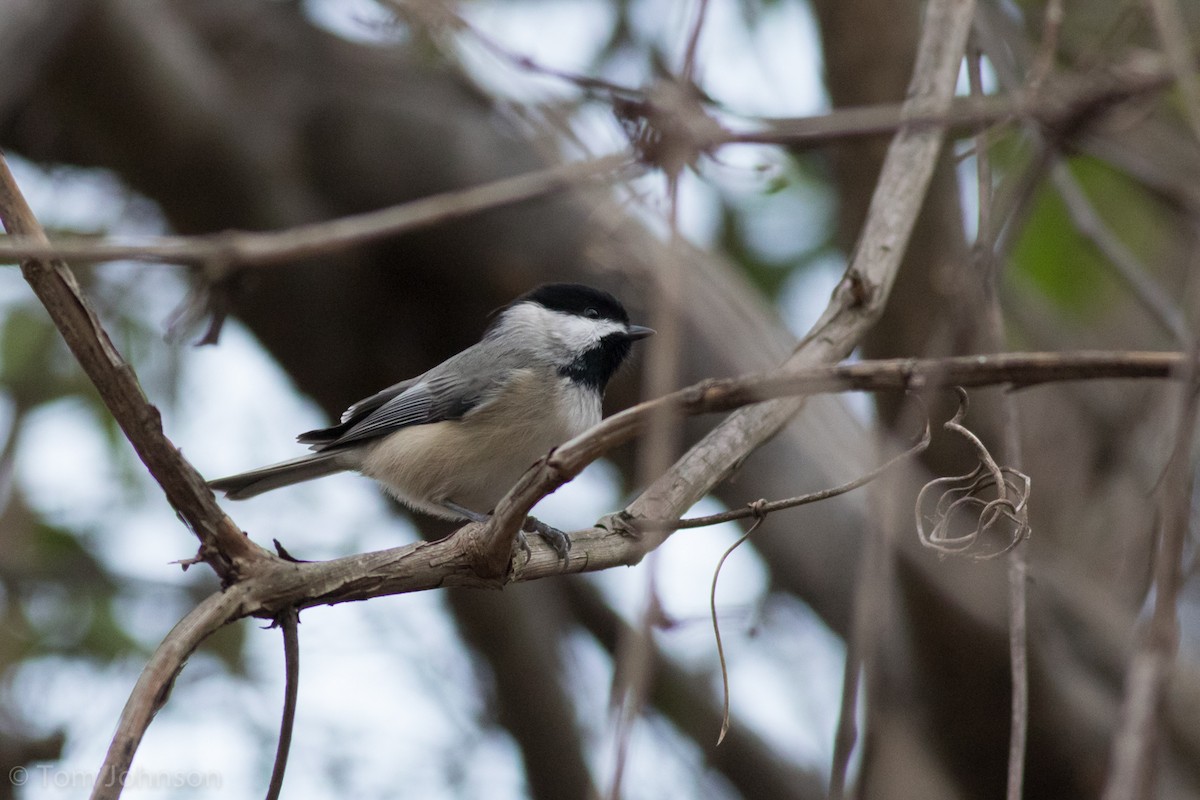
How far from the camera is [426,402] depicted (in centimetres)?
300

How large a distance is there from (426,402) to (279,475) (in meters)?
0.46

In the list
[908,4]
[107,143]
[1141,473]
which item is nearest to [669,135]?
[908,4]

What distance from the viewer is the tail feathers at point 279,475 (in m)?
2.96

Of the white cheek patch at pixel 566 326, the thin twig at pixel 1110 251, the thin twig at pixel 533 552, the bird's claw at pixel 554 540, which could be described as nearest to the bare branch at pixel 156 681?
the thin twig at pixel 533 552

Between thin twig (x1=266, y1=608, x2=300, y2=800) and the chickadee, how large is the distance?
1099 millimetres

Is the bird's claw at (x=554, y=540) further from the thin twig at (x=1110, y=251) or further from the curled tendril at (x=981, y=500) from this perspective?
the thin twig at (x=1110, y=251)

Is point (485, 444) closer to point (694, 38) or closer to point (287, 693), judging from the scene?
point (287, 693)

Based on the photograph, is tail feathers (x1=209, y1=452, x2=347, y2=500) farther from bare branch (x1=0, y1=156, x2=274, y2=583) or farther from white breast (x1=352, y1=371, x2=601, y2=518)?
bare branch (x1=0, y1=156, x2=274, y2=583)

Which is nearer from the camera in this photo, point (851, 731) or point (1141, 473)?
point (851, 731)

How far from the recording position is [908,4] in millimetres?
3520

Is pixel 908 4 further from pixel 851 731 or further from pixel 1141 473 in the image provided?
pixel 851 731

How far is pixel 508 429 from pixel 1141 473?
3073 millimetres

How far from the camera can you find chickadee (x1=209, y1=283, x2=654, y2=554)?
288cm

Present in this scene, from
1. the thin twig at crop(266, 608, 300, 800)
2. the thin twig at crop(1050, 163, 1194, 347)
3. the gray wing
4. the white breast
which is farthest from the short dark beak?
the thin twig at crop(266, 608, 300, 800)
